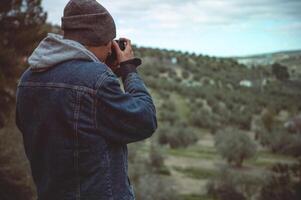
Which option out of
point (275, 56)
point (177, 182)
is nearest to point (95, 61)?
point (177, 182)

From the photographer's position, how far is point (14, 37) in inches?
534

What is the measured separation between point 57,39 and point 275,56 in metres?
45.8

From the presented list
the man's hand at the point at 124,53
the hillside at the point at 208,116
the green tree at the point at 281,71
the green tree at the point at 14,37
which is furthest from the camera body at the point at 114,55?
the green tree at the point at 281,71

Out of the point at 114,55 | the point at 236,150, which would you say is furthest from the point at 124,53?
the point at 236,150

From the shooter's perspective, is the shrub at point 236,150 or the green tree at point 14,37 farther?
the shrub at point 236,150

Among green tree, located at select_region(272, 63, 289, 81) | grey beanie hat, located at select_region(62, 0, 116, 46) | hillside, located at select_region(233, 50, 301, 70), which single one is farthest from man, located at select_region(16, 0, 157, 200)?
green tree, located at select_region(272, 63, 289, 81)

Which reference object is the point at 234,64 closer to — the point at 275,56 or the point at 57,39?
the point at 275,56

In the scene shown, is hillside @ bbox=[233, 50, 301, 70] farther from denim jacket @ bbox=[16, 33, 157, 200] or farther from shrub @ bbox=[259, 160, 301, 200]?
denim jacket @ bbox=[16, 33, 157, 200]

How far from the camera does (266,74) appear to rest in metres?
56.7

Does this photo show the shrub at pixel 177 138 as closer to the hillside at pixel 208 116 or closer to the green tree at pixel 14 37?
the hillside at pixel 208 116

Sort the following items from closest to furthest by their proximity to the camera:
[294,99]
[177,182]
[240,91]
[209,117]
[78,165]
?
[78,165] → [177,182] → [209,117] → [294,99] → [240,91]

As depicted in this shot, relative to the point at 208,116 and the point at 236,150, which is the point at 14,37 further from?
the point at 208,116

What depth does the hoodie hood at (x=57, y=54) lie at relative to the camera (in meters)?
2.42

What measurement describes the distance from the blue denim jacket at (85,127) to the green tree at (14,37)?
1016 centimetres
